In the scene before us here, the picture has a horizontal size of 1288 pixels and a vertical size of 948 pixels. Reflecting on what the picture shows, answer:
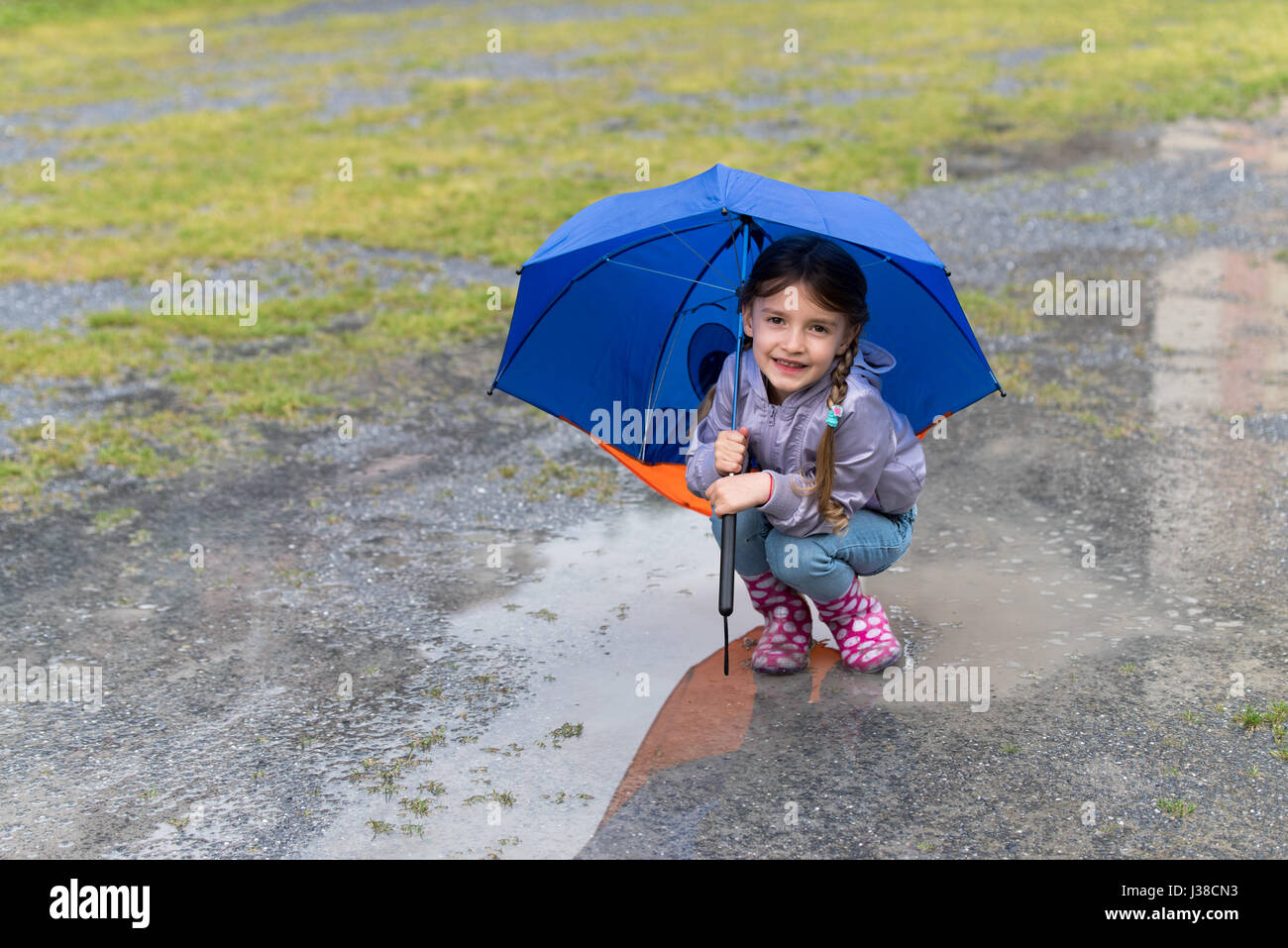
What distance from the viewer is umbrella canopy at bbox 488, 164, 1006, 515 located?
4.29 m

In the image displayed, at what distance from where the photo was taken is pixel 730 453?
165 inches

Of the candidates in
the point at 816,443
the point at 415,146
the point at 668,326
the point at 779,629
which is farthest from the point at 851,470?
the point at 415,146

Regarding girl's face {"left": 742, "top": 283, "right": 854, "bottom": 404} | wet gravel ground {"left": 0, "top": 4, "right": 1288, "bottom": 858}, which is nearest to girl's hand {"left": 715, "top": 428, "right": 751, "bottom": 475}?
girl's face {"left": 742, "top": 283, "right": 854, "bottom": 404}

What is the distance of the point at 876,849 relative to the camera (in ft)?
11.9

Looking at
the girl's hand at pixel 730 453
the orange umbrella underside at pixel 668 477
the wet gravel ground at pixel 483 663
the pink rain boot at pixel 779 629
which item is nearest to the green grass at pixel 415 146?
the wet gravel ground at pixel 483 663

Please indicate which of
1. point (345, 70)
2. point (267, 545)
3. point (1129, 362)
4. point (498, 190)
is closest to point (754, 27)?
point (345, 70)

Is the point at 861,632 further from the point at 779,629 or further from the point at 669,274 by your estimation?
the point at 669,274

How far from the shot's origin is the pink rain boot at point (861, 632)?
4539mm

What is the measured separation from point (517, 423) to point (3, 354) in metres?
3.58

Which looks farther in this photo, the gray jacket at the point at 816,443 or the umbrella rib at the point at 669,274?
the umbrella rib at the point at 669,274

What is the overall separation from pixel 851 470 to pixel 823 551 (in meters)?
0.29

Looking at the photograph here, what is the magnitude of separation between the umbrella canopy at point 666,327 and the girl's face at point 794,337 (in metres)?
0.24

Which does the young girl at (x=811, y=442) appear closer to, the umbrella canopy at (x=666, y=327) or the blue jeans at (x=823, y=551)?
the blue jeans at (x=823, y=551)
